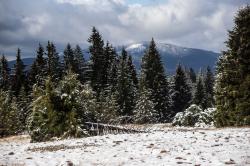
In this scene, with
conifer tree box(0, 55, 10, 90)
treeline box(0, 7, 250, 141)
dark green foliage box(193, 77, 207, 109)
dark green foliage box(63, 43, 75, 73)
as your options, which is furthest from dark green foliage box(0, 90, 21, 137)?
dark green foliage box(193, 77, 207, 109)

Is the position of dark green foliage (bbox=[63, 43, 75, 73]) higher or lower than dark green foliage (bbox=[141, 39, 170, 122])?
higher

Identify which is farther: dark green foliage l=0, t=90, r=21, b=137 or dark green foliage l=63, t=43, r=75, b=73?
dark green foliage l=63, t=43, r=75, b=73

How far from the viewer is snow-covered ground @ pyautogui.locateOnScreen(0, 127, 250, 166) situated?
1619 centimetres

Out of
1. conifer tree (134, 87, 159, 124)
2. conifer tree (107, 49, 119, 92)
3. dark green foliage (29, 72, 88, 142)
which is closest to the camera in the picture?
dark green foliage (29, 72, 88, 142)

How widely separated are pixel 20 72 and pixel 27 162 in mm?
73572

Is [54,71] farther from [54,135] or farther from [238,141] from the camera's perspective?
[238,141]

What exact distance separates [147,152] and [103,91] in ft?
179

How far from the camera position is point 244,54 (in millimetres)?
34781

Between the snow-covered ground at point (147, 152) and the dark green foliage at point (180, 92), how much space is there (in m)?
67.9

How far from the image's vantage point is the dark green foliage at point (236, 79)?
33906 mm

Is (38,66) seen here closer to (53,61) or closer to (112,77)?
(53,61)

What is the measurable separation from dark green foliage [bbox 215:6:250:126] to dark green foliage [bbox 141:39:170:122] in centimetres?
3710

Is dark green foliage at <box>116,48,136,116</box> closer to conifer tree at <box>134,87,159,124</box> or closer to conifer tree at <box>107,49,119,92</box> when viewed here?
conifer tree at <box>107,49,119,92</box>

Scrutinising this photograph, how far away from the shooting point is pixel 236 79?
34.9m
